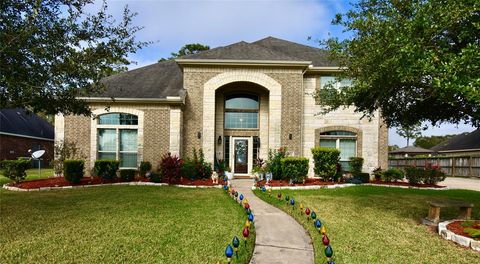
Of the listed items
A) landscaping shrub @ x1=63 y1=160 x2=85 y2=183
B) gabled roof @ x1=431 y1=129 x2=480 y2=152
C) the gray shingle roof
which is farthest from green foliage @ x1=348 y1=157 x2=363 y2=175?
gabled roof @ x1=431 y1=129 x2=480 y2=152

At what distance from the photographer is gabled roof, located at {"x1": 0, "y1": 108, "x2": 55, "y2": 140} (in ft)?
98.9

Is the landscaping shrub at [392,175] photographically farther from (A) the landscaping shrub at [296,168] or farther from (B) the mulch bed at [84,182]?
(B) the mulch bed at [84,182]

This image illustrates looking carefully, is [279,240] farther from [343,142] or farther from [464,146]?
[464,146]

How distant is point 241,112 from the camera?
19.1 metres

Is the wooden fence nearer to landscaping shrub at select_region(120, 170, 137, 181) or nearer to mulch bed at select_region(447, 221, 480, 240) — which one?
mulch bed at select_region(447, 221, 480, 240)

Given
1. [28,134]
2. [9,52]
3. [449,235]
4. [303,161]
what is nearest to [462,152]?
[303,161]

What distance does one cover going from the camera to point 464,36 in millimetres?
6477

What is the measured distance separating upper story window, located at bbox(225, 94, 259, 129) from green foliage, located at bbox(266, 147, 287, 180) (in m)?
2.58

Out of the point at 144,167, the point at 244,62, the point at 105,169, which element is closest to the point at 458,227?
the point at 244,62

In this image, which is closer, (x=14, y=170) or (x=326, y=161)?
(x=14, y=170)

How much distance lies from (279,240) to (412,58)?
4219mm

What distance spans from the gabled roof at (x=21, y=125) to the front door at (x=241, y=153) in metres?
20.5

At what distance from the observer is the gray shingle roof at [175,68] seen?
17469 millimetres

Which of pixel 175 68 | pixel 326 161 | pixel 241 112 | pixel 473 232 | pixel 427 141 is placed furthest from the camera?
pixel 427 141
